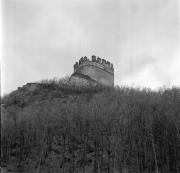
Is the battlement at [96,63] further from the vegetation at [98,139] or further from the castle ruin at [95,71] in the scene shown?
the vegetation at [98,139]

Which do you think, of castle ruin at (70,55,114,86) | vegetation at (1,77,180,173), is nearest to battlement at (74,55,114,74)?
castle ruin at (70,55,114,86)

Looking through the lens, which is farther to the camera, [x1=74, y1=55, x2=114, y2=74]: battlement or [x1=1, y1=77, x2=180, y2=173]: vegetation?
[x1=74, y1=55, x2=114, y2=74]: battlement

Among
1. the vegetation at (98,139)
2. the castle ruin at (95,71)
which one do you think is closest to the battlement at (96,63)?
the castle ruin at (95,71)

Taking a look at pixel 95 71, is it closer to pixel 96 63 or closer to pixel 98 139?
pixel 96 63

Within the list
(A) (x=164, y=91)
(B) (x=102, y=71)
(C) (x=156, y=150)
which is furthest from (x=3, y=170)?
(B) (x=102, y=71)

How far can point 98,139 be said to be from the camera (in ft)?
60.3

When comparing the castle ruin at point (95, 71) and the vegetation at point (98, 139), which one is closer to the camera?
the vegetation at point (98, 139)

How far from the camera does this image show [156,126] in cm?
1880

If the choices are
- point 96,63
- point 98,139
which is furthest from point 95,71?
point 98,139

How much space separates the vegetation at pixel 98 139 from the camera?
55.9ft

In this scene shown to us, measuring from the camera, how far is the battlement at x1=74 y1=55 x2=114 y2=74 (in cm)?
3903

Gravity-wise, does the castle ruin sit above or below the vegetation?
above

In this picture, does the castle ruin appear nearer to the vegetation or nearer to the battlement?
the battlement

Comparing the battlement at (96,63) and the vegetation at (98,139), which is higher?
the battlement at (96,63)
